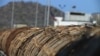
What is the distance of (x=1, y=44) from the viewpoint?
5.75m

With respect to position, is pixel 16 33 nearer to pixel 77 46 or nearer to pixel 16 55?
pixel 16 55

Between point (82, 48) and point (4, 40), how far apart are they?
10.6ft

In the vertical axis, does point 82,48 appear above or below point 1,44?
above

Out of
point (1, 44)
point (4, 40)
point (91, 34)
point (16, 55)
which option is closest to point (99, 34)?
point (91, 34)

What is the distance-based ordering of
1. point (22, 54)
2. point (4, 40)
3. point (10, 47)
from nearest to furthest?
1. point (22, 54)
2. point (10, 47)
3. point (4, 40)

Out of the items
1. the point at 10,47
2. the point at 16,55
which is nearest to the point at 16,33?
the point at 10,47

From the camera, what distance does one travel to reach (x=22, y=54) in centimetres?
402

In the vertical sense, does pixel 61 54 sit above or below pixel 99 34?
below

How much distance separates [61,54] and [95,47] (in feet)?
1.17

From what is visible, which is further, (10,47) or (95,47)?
(10,47)

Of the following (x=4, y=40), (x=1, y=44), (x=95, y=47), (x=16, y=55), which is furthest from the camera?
(x=1, y=44)

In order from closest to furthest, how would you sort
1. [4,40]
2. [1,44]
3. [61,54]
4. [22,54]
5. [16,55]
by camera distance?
1. [61,54]
2. [22,54]
3. [16,55]
4. [4,40]
5. [1,44]

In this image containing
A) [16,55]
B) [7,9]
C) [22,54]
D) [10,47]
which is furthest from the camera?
[7,9]

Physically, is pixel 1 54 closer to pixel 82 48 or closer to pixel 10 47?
pixel 10 47
